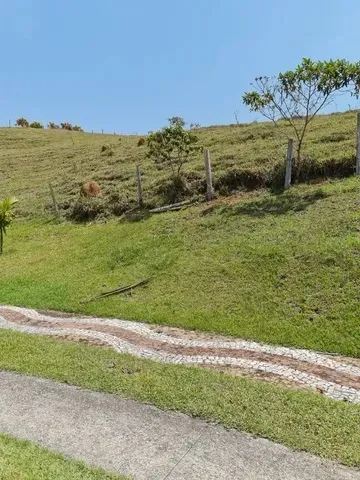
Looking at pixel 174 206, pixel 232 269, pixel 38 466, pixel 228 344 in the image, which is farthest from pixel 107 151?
pixel 38 466

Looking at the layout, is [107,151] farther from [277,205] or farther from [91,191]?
[277,205]

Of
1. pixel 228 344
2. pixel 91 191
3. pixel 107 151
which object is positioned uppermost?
pixel 107 151

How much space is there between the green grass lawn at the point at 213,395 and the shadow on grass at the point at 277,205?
715cm

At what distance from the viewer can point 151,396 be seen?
5.54 metres

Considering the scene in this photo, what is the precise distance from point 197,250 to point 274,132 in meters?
12.7

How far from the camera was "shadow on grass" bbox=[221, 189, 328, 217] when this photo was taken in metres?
12.3

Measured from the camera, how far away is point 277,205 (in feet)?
42.1

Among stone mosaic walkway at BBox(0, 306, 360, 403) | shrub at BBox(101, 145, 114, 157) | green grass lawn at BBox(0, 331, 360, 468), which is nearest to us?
green grass lawn at BBox(0, 331, 360, 468)

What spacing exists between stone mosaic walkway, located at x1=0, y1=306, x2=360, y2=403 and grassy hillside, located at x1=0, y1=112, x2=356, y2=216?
338 inches

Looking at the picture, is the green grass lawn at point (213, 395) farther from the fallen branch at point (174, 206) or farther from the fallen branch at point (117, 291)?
the fallen branch at point (174, 206)

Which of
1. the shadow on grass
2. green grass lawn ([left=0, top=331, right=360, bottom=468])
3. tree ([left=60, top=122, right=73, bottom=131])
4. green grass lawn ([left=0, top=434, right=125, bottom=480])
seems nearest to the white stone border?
green grass lawn ([left=0, top=331, right=360, bottom=468])

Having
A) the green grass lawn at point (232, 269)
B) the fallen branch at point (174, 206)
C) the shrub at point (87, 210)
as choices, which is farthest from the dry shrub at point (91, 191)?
the fallen branch at point (174, 206)

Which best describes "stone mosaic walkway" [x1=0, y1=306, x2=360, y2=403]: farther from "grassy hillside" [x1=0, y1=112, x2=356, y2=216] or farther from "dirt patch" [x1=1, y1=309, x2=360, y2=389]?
"grassy hillside" [x1=0, y1=112, x2=356, y2=216]

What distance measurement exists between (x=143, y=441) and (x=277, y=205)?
946 cm
